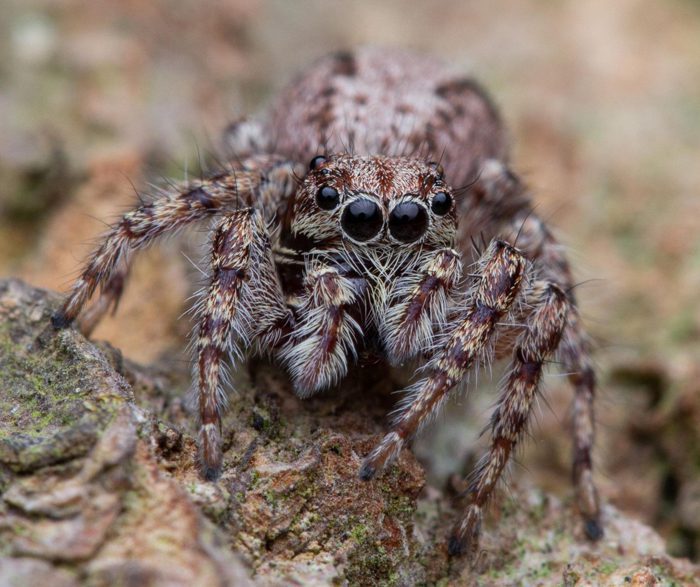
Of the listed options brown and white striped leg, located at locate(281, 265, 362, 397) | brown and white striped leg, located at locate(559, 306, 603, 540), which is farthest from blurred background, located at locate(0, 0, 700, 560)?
brown and white striped leg, located at locate(281, 265, 362, 397)

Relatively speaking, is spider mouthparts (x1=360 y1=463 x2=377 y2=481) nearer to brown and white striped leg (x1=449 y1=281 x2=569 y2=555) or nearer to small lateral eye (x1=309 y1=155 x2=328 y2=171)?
brown and white striped leg (x1=449 y1=281 x2=569 y2=555)

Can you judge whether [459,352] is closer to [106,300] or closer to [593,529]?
[593,529]

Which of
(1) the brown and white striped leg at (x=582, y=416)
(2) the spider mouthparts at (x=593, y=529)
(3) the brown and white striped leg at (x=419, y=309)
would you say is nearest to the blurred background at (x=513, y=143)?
(1) the brown and white striped leg at (x=582, y=416)

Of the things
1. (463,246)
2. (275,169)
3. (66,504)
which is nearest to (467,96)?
(463,246)

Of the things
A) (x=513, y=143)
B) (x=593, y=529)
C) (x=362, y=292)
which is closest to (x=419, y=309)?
(x=362, y=292)

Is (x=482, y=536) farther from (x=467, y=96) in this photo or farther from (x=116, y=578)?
(x=467, y=96)

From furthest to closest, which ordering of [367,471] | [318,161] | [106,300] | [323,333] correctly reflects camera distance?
[106,300] < [318,161] < [323,333] < [367,471]
